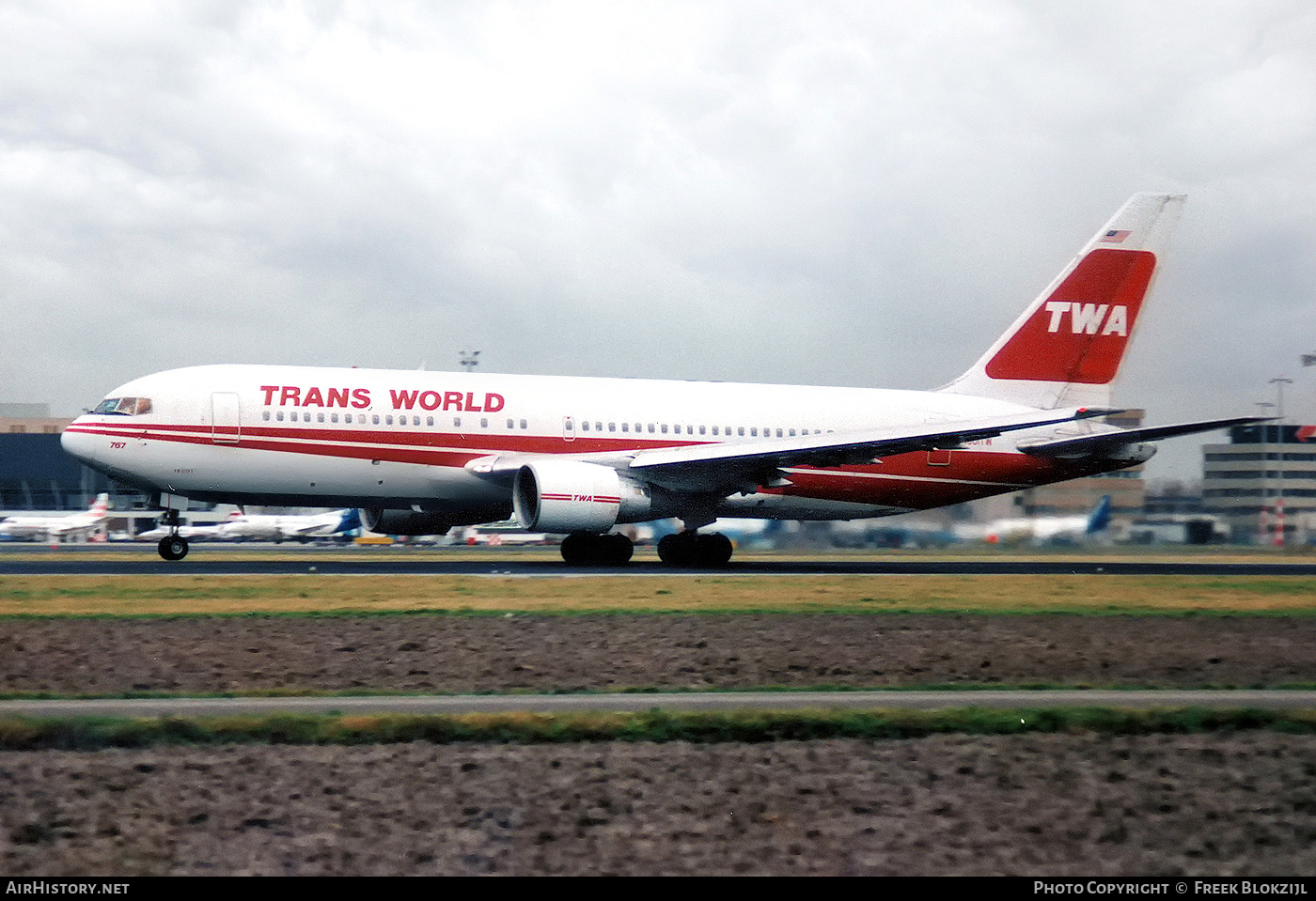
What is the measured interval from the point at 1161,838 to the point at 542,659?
9.11 metres

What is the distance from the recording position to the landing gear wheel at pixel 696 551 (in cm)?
3516

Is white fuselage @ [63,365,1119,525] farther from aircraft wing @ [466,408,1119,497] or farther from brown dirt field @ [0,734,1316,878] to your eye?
brown dirt field @ [0,734,1316,878]

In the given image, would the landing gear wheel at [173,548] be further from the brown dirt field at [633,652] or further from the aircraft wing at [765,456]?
the brown dirt field at [633,652]

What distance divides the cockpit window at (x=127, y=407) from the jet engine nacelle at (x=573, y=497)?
8.74 metres

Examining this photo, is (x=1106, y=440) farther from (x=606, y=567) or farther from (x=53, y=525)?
(x=53, y=525)

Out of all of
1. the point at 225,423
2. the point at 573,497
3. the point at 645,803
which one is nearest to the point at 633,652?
the point at 645,803

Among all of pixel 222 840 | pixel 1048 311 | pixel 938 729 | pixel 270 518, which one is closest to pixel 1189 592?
pixel 1048 311

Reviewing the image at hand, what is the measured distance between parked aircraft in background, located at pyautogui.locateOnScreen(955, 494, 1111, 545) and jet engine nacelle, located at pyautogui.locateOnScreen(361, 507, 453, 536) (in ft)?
49.9

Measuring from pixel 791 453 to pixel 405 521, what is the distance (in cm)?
1019

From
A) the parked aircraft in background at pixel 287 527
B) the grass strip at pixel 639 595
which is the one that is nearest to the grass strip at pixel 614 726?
the grass strip at pixel 639 595

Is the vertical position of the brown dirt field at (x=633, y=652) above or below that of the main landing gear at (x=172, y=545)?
below

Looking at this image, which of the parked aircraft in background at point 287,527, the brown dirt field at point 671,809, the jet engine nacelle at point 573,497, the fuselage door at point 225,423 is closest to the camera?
the brown dirt field at point 671,809

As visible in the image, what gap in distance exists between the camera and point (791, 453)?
1283 inches

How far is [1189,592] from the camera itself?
1061 inches
